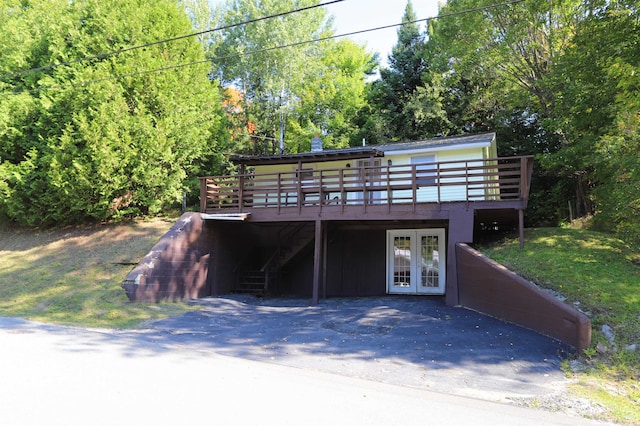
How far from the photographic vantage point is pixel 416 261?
14.8 m

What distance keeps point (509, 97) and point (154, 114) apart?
17.9 m

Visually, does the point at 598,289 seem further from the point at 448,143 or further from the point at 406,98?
the point at 406,98

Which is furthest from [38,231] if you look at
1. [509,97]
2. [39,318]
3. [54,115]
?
[509,97]

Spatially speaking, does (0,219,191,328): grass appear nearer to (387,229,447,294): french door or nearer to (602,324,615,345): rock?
(387,229,447,294): french door

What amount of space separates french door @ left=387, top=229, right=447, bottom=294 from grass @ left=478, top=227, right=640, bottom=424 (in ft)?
7.48

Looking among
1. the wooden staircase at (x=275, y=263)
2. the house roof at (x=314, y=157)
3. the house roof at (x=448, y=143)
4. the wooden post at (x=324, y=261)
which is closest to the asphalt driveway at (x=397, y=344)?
the wooden post at (x=324, y=261)

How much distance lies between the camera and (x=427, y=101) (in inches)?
942

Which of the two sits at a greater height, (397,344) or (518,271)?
(518,271)

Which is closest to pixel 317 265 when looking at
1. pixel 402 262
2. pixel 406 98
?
pixel 402 262

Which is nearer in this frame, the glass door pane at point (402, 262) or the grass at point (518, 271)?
the grass at point (518, 271)

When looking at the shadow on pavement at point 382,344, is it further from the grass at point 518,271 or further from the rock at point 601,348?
the grass at point 518,271

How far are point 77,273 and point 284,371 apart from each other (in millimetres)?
11219

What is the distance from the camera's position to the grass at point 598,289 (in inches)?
234

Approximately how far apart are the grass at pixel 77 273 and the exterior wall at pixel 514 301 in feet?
24.2
